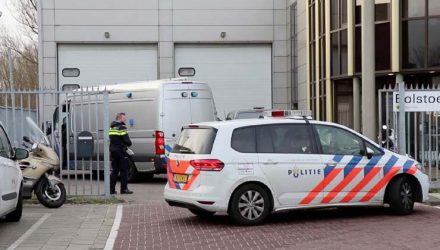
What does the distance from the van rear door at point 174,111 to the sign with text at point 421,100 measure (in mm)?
5310

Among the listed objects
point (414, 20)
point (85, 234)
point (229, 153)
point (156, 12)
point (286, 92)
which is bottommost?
point (85, 234)

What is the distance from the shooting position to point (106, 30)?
93.1ft

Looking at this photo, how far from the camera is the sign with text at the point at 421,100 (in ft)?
45.8

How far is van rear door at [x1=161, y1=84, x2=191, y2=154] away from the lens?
1644 centimetres

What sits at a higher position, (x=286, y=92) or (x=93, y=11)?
(x=93, y=11)

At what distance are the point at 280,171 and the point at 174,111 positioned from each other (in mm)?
7019

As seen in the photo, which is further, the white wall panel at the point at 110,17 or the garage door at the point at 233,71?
the white wall panel at the point at 110,17

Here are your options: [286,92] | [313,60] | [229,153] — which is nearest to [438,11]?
[313,60]

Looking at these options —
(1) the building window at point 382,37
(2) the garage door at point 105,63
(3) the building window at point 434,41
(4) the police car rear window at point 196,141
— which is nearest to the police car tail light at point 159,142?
(4) the police car rear window at point 196,141

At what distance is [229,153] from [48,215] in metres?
3.54

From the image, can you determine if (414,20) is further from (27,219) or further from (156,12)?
(27,219)

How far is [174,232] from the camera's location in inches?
370

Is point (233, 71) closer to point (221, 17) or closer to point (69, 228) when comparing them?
point (221, 17)

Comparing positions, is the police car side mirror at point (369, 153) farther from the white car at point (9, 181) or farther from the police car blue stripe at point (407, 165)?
the white car at point (9, 181)
